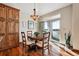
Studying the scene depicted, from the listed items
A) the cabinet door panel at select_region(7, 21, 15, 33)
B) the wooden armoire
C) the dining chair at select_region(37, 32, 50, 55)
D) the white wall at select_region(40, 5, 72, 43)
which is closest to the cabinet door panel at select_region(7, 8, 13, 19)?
the wooden armoire

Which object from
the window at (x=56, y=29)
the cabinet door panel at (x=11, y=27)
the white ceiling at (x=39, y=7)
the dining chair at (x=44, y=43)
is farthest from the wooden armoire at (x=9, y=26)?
the window at (x=56, y=29)

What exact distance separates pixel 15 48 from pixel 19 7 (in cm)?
94

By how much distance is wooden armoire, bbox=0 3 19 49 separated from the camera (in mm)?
2691

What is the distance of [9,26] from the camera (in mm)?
2803

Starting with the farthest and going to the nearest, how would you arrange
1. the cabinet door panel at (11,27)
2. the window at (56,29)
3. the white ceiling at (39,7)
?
the cabinet door panel at (11,27) < the window at (56,29) < the white ceiling at (39,7)

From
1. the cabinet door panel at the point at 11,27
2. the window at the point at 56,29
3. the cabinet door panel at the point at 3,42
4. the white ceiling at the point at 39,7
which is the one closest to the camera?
the white ceiling at the point at 39,7

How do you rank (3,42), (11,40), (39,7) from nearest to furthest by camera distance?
(39,7) < (3,42) < (11,40)

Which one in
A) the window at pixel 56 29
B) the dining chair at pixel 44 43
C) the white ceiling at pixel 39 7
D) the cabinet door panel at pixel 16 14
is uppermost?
the white ceiling at pixel 39 7

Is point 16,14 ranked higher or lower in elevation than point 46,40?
higher

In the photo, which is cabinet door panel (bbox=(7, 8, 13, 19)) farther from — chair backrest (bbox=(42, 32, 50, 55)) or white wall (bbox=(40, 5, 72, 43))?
chair backrest (bbox=(42, 32, 50, 55))

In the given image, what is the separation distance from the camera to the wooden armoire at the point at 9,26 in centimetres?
269

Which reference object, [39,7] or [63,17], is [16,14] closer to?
[39,7]

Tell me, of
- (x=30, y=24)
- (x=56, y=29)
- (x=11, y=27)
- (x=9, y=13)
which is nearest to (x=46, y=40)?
(x=56, y=29)

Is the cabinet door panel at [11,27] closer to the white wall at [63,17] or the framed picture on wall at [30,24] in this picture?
the framed picture on wall at [30,24]
